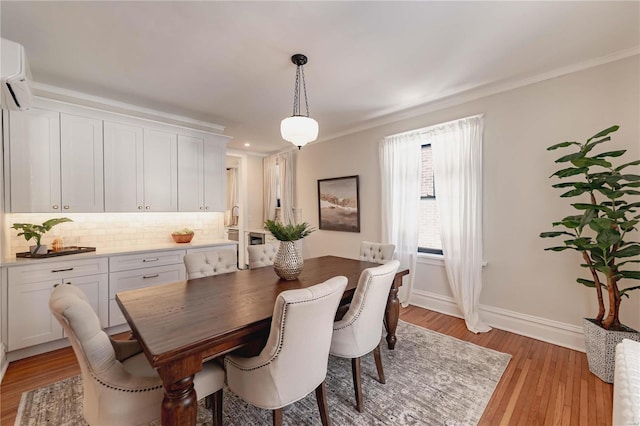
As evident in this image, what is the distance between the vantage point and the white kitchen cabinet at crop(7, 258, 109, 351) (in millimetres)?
2447

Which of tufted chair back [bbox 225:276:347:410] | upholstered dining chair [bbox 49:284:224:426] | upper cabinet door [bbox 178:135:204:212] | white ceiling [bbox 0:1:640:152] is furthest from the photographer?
upper cabinet door [bbox 178:135:204:212]

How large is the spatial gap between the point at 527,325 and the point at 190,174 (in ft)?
15.2

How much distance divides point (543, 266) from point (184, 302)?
3.38 metres

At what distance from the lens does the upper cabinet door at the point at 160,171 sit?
3.52 m

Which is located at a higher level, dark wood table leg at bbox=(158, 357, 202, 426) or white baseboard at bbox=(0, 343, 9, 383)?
dark wood table leg at bbox=(158, 357, 202, 426)

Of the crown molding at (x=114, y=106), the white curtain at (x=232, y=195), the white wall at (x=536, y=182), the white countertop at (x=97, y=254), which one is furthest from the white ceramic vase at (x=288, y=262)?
the white curtain at (x=232, y=195)

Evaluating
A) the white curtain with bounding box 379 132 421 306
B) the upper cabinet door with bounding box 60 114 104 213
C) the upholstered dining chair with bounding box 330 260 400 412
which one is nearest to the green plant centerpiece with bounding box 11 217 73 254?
the upper cabinet door with bounding box 60 114 104 213

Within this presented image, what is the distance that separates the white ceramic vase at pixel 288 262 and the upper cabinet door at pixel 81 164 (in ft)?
8.18

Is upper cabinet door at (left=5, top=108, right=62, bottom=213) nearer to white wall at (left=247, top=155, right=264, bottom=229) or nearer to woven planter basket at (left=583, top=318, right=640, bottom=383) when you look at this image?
white wall at (left=247, top=155, right=264, bottom=229)

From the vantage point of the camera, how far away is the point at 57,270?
104 inches

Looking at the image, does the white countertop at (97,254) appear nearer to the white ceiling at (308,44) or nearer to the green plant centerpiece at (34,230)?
the green plant centerpiece at (34,230)

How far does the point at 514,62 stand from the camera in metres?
2.53

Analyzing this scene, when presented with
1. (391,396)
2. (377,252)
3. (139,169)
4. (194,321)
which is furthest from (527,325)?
(139,169)

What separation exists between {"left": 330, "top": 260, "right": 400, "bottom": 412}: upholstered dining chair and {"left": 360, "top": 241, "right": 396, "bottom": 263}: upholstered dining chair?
1058mm
